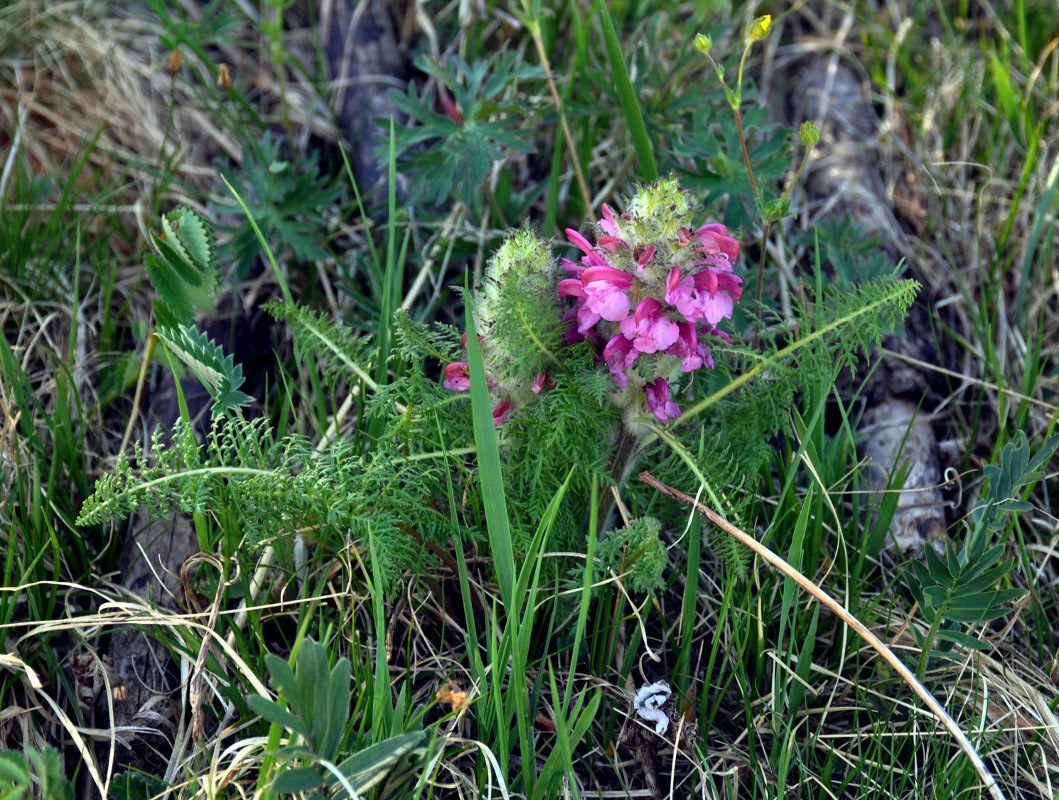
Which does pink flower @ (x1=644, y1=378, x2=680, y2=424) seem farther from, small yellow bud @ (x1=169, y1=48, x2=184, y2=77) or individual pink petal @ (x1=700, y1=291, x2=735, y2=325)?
small yellow bud @ (x1=169, y1=48, x2=184, y2=77)

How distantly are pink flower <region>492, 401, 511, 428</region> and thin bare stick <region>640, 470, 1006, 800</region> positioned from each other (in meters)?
0.32

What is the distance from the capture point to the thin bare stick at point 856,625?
62.0 inches

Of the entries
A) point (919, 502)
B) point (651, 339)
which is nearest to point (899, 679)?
point (919, 502)

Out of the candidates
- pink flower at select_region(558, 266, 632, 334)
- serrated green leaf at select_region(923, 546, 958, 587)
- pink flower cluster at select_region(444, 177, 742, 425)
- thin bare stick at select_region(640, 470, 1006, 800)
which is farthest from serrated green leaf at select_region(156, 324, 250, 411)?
serrated green leaf at select_region(923, 546, 958, 587)

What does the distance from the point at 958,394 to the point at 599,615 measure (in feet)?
4.79

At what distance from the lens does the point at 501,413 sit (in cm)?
185

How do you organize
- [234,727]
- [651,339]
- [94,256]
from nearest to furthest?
[651,339]
[234,727]
[94,256]

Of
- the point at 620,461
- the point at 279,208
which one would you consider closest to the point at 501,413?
the point at 620,461

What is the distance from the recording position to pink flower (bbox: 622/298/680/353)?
161cm

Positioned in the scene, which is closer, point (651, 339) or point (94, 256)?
point (651, 339)

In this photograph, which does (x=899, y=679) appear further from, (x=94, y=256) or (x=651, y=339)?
(x=94, y=256)

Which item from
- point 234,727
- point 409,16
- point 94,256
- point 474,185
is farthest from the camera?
point 409,16

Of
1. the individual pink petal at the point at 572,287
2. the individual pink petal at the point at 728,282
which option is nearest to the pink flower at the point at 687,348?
the individual pink petal at the point at 728,282

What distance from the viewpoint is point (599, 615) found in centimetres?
194
